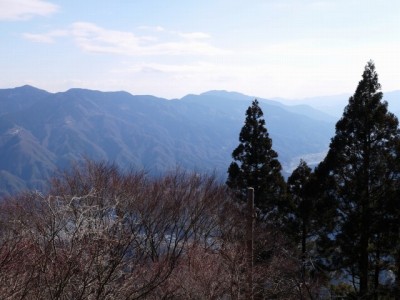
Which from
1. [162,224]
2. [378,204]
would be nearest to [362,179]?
[378,204]

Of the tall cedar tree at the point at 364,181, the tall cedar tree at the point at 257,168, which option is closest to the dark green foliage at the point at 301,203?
the tall cedar tree at the point at 257,168

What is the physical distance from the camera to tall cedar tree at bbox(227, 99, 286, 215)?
2116 centimetres

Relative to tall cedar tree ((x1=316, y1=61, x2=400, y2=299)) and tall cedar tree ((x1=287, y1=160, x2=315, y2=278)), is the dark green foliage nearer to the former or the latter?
tall cedar tree ((x1=287, y1=160, x2=315, y2=278))

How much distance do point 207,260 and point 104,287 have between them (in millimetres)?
4757

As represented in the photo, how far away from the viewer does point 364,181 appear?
16.6 meters

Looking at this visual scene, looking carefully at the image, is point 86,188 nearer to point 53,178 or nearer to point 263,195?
point 53,178

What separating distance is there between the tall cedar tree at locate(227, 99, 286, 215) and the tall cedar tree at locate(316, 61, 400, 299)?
4.07m

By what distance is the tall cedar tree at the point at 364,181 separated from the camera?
53.5ft

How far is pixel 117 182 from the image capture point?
16844 mm

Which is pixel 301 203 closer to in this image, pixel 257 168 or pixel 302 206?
pixel 302 206

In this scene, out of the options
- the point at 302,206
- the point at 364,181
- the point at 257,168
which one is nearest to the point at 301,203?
the point at 302,206

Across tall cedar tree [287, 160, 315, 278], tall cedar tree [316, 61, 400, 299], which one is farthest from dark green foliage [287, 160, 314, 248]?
tall cedar tree [316, 61, 400, 299]

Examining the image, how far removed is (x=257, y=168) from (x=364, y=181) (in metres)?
6.13

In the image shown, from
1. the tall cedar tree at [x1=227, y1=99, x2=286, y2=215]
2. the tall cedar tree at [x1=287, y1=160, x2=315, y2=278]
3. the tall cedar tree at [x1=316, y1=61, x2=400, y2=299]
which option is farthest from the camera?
the tall cedar tree at [x1=227, y1=99, x2=286, y2=215]
